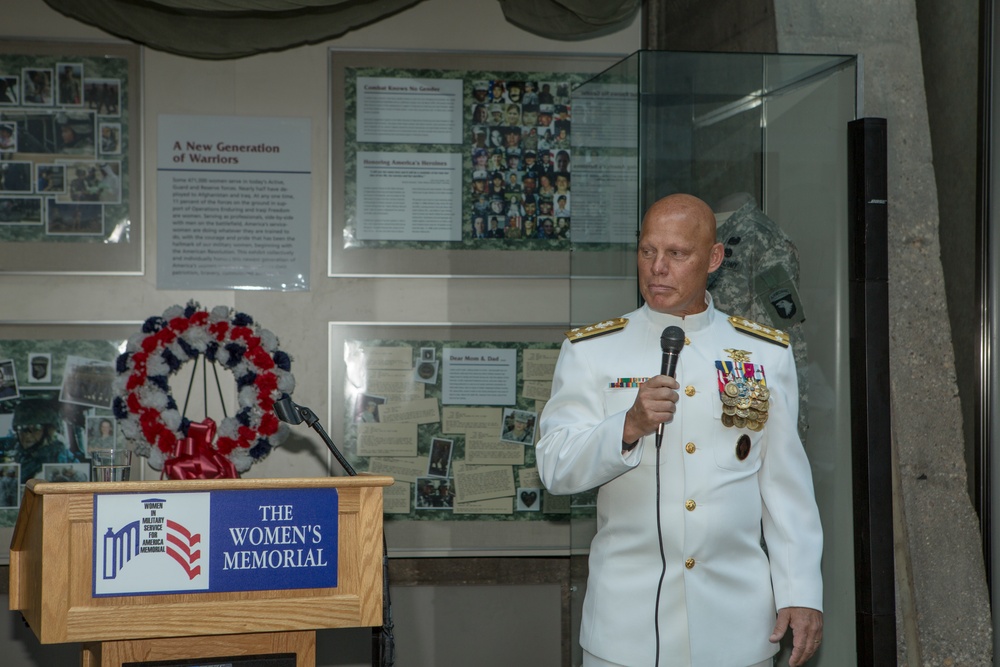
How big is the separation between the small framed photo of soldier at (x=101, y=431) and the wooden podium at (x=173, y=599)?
1684 mm

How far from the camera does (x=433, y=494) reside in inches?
166

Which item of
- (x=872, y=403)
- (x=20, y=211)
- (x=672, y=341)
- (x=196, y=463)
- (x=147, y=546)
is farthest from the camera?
(x=20, y=211)

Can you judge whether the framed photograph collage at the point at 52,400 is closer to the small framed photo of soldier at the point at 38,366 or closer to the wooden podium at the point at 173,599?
the small framed photo of soldier at the point at 38,366

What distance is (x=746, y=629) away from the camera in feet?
6.76

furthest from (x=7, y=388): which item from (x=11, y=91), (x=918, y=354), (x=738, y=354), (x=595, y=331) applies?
(x=918, y=354)

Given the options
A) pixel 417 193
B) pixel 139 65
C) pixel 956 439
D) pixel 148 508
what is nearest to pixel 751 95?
pixel 956 439

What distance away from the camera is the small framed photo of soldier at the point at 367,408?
4.16 metres

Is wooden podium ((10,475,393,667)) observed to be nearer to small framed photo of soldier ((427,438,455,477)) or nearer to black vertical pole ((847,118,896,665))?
black vertical pole ((847,118,896,665))

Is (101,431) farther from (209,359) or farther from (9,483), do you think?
(209,359)

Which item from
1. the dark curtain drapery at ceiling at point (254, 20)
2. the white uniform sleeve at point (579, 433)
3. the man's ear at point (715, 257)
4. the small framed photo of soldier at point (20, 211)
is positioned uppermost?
the dark curtain drapery at ceiling at point (254, 20)

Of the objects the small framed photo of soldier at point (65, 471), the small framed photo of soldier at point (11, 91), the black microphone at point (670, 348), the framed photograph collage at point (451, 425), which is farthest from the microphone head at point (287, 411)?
the small framed photo of soldier at point (11, 91)

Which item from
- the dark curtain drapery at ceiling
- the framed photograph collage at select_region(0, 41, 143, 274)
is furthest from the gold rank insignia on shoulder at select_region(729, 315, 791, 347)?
the framed photograph collage at select_region(0, 41, 143, 274)

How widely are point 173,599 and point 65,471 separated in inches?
83.9

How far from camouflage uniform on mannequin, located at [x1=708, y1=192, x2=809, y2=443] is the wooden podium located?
1223 millimetres
